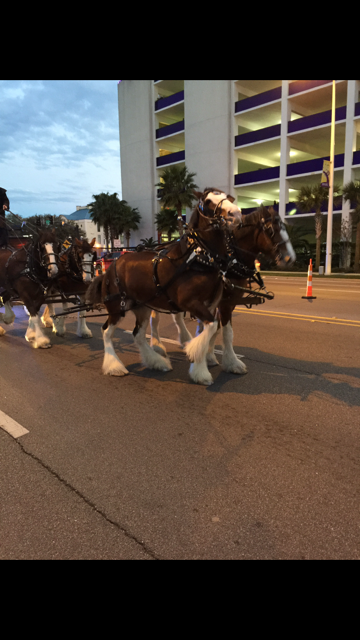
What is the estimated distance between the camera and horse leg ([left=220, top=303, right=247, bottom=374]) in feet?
16.9

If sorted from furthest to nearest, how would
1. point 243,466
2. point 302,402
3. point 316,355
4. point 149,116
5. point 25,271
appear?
point 149,116
point 25,271
point 316,355
point 302,402
point 243,466

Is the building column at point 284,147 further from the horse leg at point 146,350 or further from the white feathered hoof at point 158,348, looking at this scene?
the horse leg at point 146,350

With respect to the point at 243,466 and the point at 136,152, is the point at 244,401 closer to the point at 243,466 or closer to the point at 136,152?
the point at 243,466

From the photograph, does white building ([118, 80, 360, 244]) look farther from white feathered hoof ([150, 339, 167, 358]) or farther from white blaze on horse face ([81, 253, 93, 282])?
white feathered hoof ([150, 339, 167, 358])

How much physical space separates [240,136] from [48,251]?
112ft

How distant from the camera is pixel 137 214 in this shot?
159 feet

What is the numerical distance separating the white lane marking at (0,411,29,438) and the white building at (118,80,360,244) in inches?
1228

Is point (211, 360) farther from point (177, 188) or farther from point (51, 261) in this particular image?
point (177, 188)

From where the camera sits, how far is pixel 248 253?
4.88 m

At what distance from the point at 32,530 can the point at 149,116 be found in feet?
168

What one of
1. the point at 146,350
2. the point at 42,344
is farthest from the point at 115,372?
the point at 42,344

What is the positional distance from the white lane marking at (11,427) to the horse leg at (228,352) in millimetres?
2708

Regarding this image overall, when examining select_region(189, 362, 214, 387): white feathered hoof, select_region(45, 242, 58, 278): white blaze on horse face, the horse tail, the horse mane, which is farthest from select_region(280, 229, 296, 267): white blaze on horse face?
select_region(45, 242, 58, 278): white blaze on horse face
